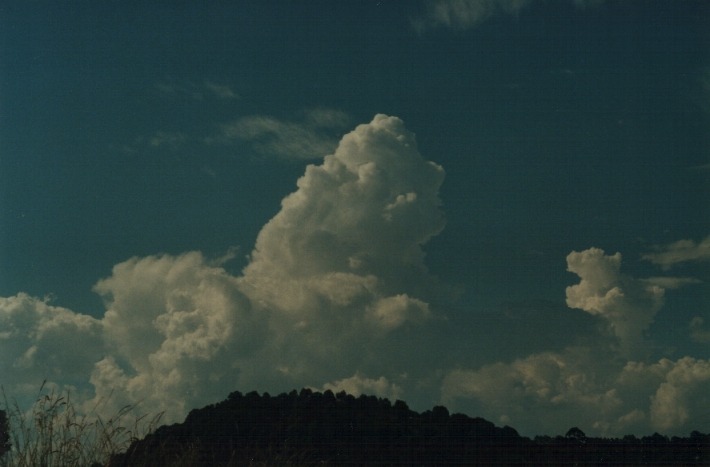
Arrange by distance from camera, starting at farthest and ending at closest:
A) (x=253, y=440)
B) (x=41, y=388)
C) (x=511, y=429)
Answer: (x=511, y=429) → (x=253, y=440) → (x=41, y=388)

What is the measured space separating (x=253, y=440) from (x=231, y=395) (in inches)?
113

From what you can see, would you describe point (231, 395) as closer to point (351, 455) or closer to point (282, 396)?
point (282, 396)

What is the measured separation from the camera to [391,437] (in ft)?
78.1

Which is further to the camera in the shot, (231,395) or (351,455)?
(231,395)

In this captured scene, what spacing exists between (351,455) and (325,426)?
4.53 ft

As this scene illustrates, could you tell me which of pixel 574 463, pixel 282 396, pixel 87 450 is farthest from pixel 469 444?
pixel 87 450

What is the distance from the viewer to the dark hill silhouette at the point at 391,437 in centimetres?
2297

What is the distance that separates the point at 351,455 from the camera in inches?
896

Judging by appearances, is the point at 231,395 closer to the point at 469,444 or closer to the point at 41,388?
the point at 469,444

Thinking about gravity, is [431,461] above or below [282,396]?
below

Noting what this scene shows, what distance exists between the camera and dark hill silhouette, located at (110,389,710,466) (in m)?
23.0

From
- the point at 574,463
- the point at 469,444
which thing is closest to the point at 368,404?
the point at 469,444

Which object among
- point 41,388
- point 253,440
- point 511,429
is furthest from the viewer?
point 511,429

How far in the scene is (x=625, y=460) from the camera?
917 inches
